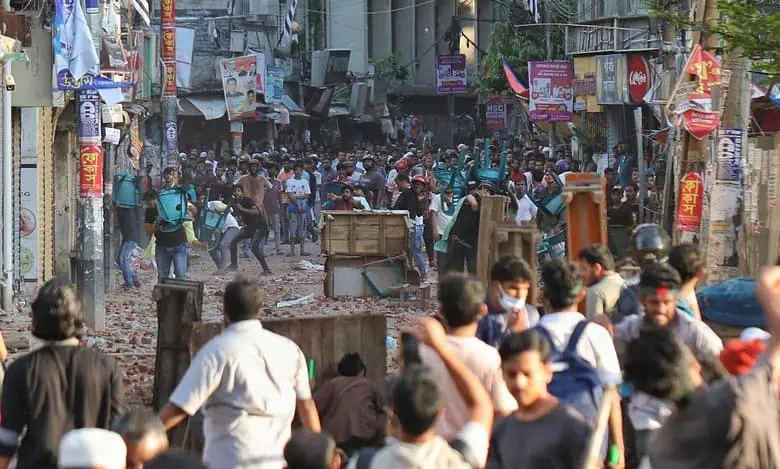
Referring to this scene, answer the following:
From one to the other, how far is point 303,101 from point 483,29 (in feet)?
59.4

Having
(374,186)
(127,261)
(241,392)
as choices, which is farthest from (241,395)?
(374,186)

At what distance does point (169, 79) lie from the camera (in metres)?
34.3

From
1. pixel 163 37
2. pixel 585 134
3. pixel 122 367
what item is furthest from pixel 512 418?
pixel 585 134

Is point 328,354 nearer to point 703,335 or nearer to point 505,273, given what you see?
point 505,273

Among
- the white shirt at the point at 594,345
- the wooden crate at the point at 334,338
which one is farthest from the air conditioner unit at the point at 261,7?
the white shirt at the point at 594,345

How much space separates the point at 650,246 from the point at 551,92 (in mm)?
35523

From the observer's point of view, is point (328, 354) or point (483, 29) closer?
point (328, 354)

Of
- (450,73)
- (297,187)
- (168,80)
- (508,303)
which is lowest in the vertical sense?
(508,303)

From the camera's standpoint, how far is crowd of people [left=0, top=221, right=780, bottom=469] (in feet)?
15.9

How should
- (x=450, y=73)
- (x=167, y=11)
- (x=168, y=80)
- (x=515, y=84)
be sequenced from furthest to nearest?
(x=450, y=73), (x=515, y=84), (x=168, y=80), (x=167, y=11)

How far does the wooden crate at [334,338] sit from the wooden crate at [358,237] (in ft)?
31.3

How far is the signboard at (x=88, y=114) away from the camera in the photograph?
17719mm

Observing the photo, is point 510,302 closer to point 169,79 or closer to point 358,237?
point 358,237

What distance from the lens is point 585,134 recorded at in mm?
46344
